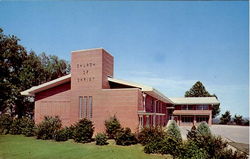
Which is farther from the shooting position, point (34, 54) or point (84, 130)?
point (34, 54)

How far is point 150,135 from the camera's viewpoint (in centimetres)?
1745

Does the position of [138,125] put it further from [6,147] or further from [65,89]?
[6,147]

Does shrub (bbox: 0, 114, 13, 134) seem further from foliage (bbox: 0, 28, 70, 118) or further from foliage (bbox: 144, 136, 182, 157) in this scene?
foliage (bbox: 144, 136, 182, 157)

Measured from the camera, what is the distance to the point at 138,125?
71.5 feet

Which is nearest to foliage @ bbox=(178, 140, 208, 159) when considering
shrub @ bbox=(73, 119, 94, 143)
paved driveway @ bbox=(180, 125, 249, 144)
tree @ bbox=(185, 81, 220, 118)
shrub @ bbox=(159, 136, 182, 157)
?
shrub @ bbox=(159, 136, 182, 157)

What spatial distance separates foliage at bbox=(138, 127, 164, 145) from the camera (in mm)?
16391

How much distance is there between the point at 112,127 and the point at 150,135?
521cm

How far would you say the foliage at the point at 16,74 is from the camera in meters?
34.9

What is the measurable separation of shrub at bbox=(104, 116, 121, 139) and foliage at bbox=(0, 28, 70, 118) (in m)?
20.5

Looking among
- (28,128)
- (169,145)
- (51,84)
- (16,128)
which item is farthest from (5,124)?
(169,145)

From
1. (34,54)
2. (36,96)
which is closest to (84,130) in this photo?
(36,96)

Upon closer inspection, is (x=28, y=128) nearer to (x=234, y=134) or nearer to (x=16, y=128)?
(x=16, y=128)

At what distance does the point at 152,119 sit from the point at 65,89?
11.7m

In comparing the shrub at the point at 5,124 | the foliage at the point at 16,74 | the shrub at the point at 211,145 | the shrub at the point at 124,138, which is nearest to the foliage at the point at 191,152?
the shrub at the point at 211,145
